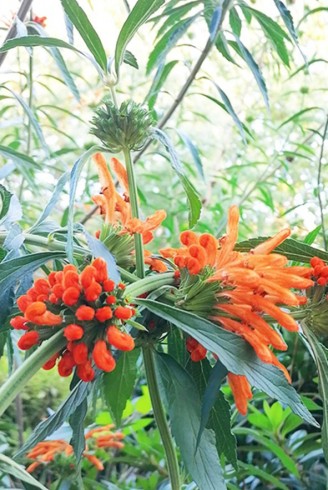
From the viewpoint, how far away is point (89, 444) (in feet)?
2.88

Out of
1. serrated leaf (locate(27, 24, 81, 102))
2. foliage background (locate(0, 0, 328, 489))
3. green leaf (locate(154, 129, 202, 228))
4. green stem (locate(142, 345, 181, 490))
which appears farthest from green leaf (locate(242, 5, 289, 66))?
green stem (locate(142, 345, 181, 490))

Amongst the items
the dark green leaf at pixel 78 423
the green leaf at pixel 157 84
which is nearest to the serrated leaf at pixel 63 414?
the dark green leaf at pixel 78 423

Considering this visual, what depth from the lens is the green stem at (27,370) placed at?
0.28 metres

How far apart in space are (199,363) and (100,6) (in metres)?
2.08

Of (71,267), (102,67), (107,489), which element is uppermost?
(102,67)

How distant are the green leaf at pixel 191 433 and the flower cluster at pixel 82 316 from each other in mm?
66

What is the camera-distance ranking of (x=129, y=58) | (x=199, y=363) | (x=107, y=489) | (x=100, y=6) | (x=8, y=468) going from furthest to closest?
(x=100, y=6) → (x=107, y=489) → (x=129, y=58) → (x=199, y=363) → (x=8, y=468)

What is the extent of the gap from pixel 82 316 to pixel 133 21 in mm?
216

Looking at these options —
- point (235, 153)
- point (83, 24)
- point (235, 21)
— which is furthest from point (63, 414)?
point (235, 153)

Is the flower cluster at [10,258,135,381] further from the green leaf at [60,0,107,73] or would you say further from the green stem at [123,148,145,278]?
the green leaf at [60,0,107,73]

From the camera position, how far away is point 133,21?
418mm

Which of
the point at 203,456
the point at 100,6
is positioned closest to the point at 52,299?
the point at 203,456

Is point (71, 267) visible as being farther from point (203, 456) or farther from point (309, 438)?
point (309, 438)

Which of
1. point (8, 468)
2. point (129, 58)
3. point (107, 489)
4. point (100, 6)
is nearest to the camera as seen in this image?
point (8, 468)
